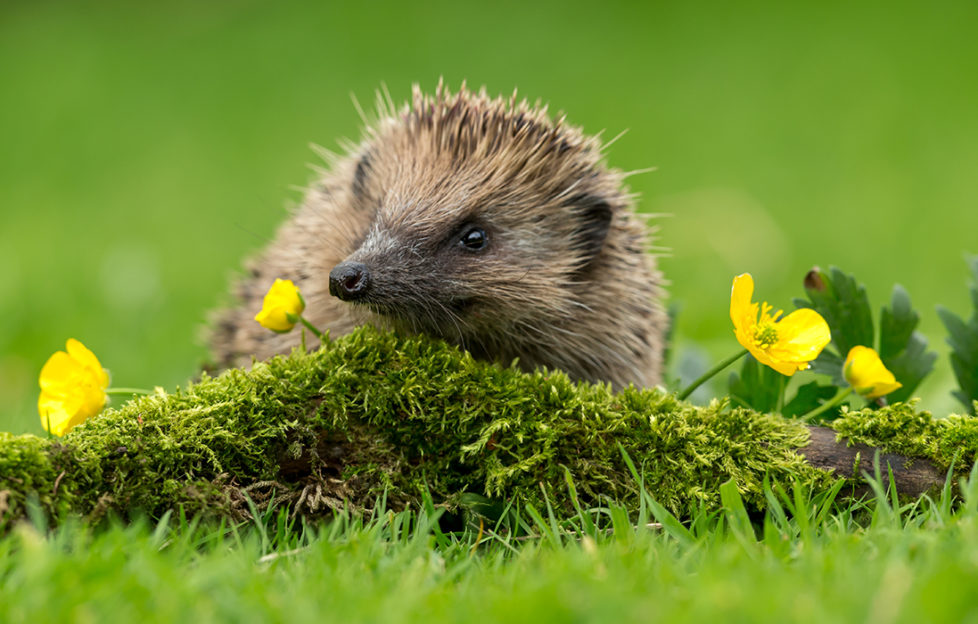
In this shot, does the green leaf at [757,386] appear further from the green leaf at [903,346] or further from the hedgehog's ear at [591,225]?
the hedgehog's ear at [591,225]

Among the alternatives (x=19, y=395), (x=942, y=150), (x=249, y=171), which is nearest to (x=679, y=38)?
(x=942, y=150)

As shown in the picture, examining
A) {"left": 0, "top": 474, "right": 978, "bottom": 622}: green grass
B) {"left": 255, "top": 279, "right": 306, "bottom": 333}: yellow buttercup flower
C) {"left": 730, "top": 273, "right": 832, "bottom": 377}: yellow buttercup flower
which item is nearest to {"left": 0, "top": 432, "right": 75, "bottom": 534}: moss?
{"left": 0, "top": 474, "right": 978, "bottom": 622}: green grass

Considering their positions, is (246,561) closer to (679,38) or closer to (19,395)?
(19,395)

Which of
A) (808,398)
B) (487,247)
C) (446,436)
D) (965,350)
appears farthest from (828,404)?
(487,247)

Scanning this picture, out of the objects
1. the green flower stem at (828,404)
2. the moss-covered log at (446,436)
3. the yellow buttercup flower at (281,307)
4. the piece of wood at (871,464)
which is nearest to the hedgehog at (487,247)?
the yellow buttercup flower at (281,307)

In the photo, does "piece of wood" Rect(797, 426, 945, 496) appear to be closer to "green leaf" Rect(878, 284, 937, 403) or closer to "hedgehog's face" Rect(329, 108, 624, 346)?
"green leaf" Rect(878, 284, 937, 403)

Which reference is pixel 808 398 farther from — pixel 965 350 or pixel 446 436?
pixel 446 436
